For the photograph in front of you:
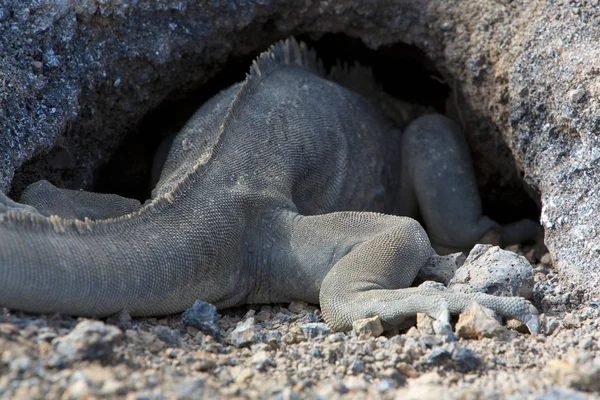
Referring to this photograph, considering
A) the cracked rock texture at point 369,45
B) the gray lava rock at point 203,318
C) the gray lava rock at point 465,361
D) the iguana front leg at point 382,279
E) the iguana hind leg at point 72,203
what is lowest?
the gray lava rock at point 465,361

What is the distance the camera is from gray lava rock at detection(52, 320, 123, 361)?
238 centimetres

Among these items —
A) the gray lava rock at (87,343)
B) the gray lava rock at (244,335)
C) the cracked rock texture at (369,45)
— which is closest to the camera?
the gray lava rock at (87,343)

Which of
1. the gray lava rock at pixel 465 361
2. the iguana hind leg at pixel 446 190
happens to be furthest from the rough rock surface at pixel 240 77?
the iguana hind leg at pixel 446 190

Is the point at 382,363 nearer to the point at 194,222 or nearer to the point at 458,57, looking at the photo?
the point at 194,222

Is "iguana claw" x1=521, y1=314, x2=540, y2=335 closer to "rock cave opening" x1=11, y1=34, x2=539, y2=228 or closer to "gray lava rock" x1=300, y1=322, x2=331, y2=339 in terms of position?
"gray lava rock" x1=300, y1=322, x2=331, y2=339

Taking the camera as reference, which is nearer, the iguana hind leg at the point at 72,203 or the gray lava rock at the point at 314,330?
the gray lava rock at the point at 314,330

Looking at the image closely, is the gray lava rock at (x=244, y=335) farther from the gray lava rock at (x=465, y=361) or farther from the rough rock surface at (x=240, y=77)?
the gray lava rock at (x=465, y=361)

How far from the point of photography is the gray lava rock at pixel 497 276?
10.8 ft

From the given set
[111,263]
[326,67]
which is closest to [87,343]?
[111,263]

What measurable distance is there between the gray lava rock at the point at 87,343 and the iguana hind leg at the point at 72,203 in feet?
3.49

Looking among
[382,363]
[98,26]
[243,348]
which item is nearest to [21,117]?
[98,26]

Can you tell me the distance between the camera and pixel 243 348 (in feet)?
9.55

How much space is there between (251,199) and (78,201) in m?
0.88

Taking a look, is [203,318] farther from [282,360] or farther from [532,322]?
[532,322]
